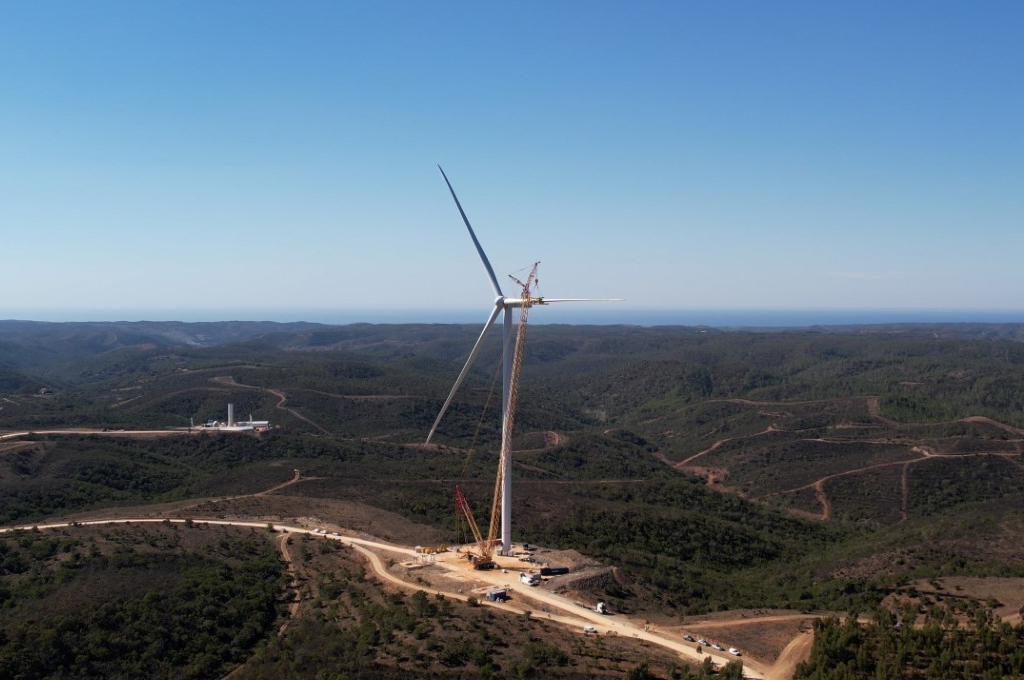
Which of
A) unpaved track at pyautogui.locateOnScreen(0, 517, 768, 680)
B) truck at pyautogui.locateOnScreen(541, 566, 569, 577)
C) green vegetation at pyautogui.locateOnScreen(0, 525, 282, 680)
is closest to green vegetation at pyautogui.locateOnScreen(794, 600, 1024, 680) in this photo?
unpaved track at pyautogui.locateOnScreen(0, 517, 768, 680)

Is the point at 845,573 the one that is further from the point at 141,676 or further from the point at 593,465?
the point at 593,465

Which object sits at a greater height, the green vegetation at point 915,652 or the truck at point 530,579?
the green vegetation at point 915,652

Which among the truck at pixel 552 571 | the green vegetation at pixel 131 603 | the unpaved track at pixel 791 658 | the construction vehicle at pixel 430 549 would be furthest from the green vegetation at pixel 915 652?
the green vegetation at pixel 131 603

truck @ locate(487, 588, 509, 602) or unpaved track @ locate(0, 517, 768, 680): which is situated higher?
truck @ locate(487, 588, 509, 602)

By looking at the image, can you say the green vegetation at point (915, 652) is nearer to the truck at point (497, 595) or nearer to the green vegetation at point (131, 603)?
the truck at point (497, 595)

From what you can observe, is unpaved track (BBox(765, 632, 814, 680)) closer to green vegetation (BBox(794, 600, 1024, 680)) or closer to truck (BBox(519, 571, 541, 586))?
green vegetation (BBox(794, 600, 1024, 680))

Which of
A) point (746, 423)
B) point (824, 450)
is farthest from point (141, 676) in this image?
point (746, 423)

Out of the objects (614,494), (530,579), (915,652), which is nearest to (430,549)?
(530,579)
